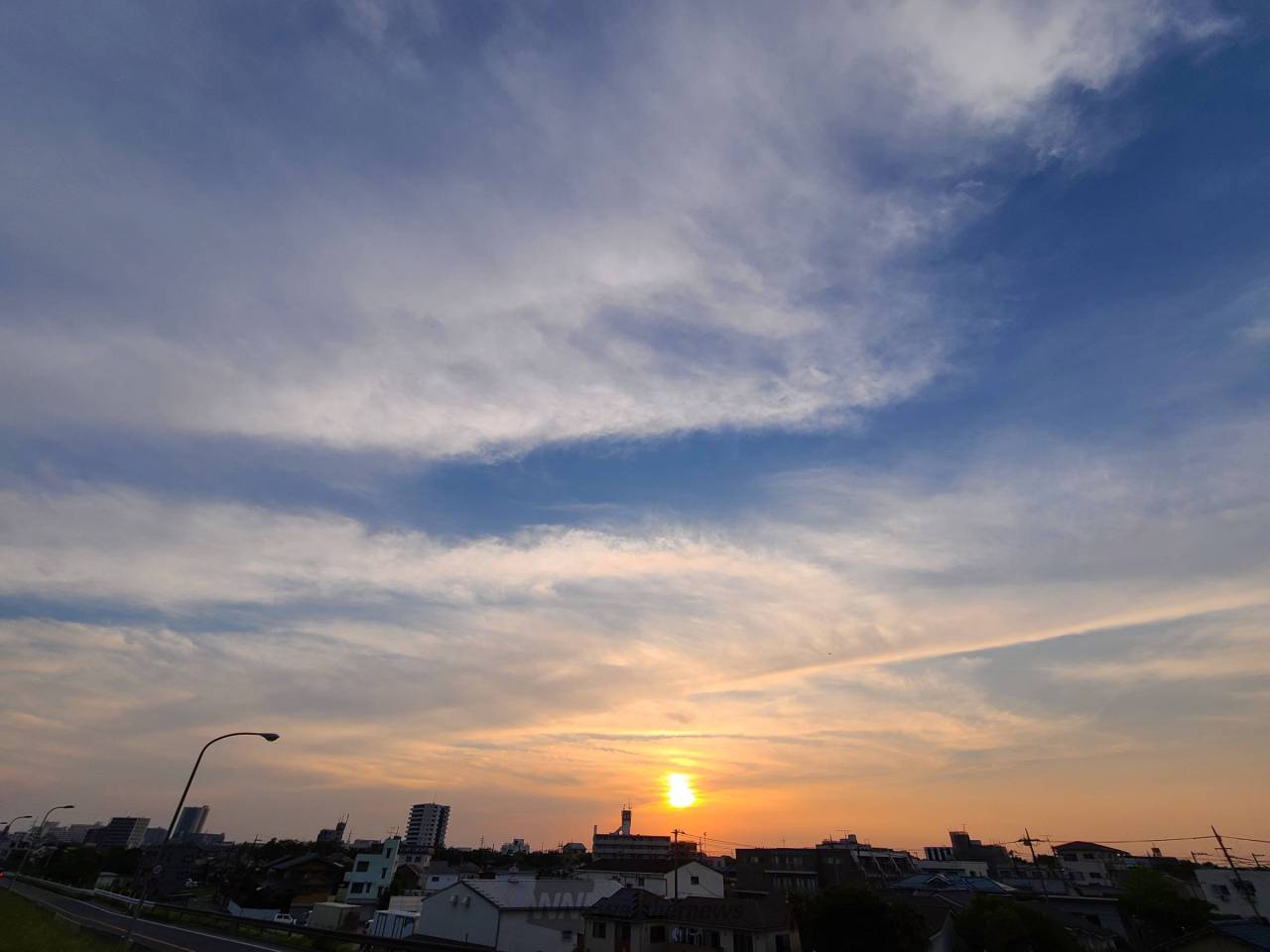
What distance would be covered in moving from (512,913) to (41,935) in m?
30.5

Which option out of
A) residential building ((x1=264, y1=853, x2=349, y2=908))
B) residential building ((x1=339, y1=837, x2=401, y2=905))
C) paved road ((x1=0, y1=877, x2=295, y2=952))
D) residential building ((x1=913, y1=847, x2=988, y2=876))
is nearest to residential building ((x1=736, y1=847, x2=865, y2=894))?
residential building ((x1=913, y1=847, x2=988, y2=876))

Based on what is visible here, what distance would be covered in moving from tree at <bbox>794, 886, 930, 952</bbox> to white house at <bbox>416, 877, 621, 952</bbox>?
830 inches

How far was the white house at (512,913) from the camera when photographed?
168 ft

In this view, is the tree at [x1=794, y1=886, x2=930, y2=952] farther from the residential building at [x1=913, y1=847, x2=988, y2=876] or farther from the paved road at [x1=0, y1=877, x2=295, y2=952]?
the residential building at [x1=913, y1=847, x2=988, y2=876]

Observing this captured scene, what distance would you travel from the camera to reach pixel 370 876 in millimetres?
90562

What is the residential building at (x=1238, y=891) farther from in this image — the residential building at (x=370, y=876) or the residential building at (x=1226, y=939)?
the residential building at (x=370, y=876)

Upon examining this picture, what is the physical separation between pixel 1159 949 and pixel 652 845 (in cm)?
17562

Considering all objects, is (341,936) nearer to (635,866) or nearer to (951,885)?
(635,866)

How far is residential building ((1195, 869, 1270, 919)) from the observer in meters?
68.8

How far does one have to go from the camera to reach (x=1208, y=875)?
74.1 meters

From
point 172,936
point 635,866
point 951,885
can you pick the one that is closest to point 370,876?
point 635,866

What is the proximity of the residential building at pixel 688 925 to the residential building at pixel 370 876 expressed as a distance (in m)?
53.0

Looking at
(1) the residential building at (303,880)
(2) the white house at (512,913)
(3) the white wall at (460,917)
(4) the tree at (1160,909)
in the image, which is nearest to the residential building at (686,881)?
(2) the white house at (512,913)

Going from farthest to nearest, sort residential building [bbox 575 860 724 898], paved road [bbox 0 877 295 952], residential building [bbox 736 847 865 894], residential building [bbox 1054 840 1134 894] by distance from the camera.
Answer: residential building [bbox 1054 840 1134 894], residential building [bbox 736 847 865 894], residential building [bbox 575 860 724 898], paved road [bbox 0 877 295 952]
